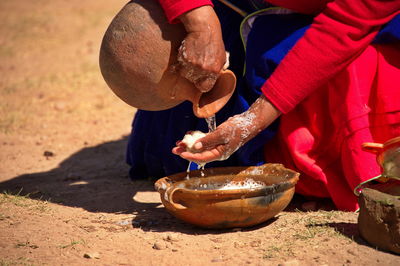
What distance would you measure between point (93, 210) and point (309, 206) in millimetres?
1243

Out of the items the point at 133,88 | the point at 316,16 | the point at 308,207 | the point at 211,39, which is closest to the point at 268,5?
the point at 316,16

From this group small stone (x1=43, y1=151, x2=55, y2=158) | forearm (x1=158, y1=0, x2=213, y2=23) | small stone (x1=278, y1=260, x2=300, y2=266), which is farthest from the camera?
small stone (x1=43, y1=151, x2=55, y2=158)

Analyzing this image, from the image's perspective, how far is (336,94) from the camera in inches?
124

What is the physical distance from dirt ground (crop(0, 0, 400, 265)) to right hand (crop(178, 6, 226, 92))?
2.68ft

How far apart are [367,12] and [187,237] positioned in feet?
4.73

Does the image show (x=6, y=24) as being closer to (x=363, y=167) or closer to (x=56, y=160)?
(x=56, y=160)

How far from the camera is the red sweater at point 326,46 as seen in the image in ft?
9.72

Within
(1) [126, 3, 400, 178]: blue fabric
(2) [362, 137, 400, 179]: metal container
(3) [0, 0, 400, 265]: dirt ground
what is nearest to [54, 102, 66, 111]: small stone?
(3) [0, 0, 400, 265]: dirt ground

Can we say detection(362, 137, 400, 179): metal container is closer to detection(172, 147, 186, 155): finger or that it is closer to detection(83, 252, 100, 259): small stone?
detection(172, 147, 186, 155): finger

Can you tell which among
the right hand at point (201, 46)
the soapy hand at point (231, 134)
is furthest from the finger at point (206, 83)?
the soapy hand at point (231, 134)

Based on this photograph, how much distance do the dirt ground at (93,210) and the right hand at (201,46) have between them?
0.82 meters

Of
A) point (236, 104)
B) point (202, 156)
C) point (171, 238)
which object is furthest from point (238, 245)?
point (236, 104)

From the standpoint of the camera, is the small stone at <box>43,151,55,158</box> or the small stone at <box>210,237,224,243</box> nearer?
the small stone at <box>210,237,224,243</box>

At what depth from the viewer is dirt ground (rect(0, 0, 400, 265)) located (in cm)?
266
